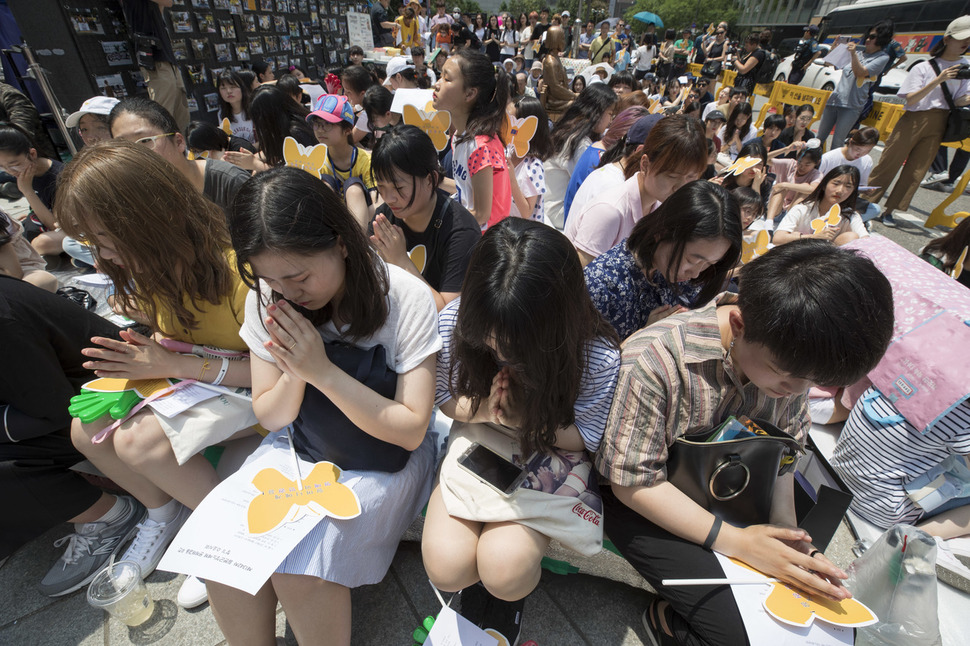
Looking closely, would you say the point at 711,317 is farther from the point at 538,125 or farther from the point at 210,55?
the point at 210,55

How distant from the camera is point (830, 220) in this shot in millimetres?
3475

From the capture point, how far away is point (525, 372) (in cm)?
127

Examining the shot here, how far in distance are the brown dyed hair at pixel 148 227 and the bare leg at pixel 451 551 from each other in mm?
1150

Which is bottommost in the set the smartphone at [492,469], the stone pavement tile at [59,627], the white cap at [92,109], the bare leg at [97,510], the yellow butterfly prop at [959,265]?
the stone pavement tile at [59,627]

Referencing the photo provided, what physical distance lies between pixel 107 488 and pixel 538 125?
3.66 metres

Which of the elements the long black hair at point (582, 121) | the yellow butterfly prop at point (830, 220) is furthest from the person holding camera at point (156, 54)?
the yellow butterfly prop at point (830, 220)

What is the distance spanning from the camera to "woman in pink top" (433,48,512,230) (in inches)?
104

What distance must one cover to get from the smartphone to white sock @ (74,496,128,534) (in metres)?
1.54

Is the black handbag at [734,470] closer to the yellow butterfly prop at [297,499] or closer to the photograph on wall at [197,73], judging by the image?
the yellow butterfly prop at [297,499]

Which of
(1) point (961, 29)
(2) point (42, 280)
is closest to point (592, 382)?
(2) point (42, 280)

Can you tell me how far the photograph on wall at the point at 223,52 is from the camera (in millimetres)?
7234

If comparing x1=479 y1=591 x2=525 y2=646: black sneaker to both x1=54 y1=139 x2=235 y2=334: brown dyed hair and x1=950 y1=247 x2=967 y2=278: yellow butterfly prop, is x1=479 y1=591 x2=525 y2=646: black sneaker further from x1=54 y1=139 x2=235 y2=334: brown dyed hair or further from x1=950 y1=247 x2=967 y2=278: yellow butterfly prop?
x1=950 y1=247 x2=967 y2=278: yellow butterfly prop

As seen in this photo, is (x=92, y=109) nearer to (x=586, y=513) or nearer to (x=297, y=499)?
(x=297, y=499)

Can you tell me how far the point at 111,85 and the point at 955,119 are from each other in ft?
32.3
